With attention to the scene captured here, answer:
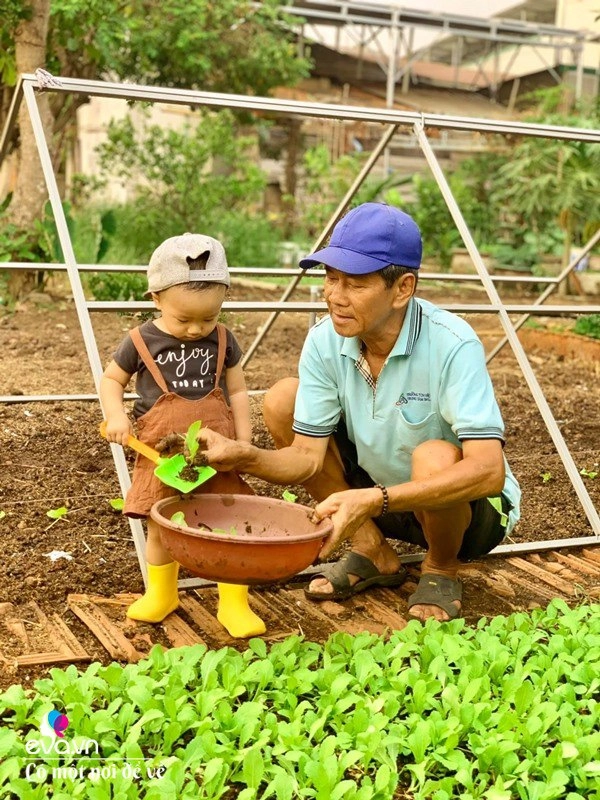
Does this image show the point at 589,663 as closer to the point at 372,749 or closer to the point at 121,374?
the point at 372,749

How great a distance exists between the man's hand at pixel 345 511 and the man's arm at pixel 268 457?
0.24 meters

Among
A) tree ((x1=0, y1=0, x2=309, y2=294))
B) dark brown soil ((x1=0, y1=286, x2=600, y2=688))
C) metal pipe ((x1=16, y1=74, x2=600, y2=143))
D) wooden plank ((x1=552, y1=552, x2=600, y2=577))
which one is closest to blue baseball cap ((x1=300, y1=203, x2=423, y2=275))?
dark brown soil ((x1=0, y1=286, x2=600, y2=688))

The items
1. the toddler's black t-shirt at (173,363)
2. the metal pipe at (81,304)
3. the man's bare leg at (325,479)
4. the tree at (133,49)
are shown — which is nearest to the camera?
the toddler's black t-shirt at (173,363)

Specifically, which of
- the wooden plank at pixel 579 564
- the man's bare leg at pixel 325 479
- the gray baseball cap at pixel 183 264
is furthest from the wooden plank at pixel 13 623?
the wooden plank at pixel 579 564

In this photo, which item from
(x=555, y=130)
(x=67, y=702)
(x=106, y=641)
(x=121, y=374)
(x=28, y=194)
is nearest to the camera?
(x=67, y=702)

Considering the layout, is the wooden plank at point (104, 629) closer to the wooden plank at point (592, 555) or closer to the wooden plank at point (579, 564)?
the wooden plank at point (579, 564)

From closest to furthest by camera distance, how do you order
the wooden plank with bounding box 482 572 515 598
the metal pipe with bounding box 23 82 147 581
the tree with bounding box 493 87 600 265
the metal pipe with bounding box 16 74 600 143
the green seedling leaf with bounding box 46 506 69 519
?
the metal pipe with bounding box 23 82 147 581 → the wooden plank with bounding box 482 572 515 598 → the metal pipe with bounding box 16 74 600 143 → the green seedling leaf with bounding box 46 506 69 519 → the tree with bounding box 493 87 600 265

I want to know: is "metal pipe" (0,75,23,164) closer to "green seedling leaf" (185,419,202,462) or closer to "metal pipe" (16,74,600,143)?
"metal pipe" (16,74,600,143)

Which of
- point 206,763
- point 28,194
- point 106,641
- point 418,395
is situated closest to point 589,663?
point 418,395

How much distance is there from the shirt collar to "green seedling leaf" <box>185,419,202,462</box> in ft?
1.72

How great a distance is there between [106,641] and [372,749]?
2.68 feet

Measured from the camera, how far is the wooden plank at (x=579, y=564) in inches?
129

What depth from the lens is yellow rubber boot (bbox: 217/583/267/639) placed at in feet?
8.58

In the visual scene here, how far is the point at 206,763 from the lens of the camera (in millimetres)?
1957
